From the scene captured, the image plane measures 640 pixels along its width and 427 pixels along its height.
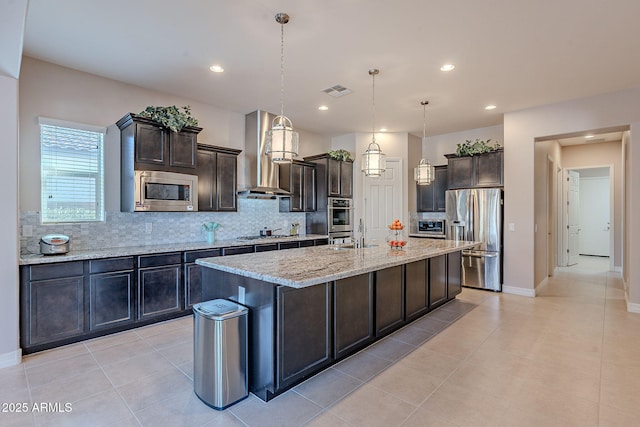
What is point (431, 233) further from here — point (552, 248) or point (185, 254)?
point (185, 254)

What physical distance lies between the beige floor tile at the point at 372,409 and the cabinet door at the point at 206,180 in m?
3.31

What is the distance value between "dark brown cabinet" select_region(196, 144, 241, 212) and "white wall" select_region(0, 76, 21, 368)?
1.96 meters

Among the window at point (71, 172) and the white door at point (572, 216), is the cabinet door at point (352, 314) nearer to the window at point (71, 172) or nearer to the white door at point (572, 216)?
the window at point (71, 172)

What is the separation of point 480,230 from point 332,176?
280 centimetres

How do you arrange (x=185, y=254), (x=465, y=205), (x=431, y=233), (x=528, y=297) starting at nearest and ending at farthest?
(x=185, y=254) → (x=528, y=297) → (x=465, y=205) → (x=431, y=233)

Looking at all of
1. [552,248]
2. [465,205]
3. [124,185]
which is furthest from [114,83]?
[552,248]

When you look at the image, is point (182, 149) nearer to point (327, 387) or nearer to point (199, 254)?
point (199, 254)

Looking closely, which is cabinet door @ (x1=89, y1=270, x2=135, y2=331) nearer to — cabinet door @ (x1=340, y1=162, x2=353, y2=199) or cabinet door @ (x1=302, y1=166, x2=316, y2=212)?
cabinet door @ (x1=302, y1=166, x2=316, y2=212)

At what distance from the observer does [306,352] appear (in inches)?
99.9

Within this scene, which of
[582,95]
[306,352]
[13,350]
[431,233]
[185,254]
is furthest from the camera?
[431,233]

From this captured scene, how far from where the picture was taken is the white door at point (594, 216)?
29.8 ft

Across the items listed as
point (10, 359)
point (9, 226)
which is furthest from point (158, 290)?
point (9, 226)

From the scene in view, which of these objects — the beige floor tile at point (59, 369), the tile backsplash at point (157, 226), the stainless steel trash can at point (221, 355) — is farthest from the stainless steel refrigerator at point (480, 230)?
the beige floor tile at point (59, 369)

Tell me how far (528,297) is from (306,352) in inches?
169
